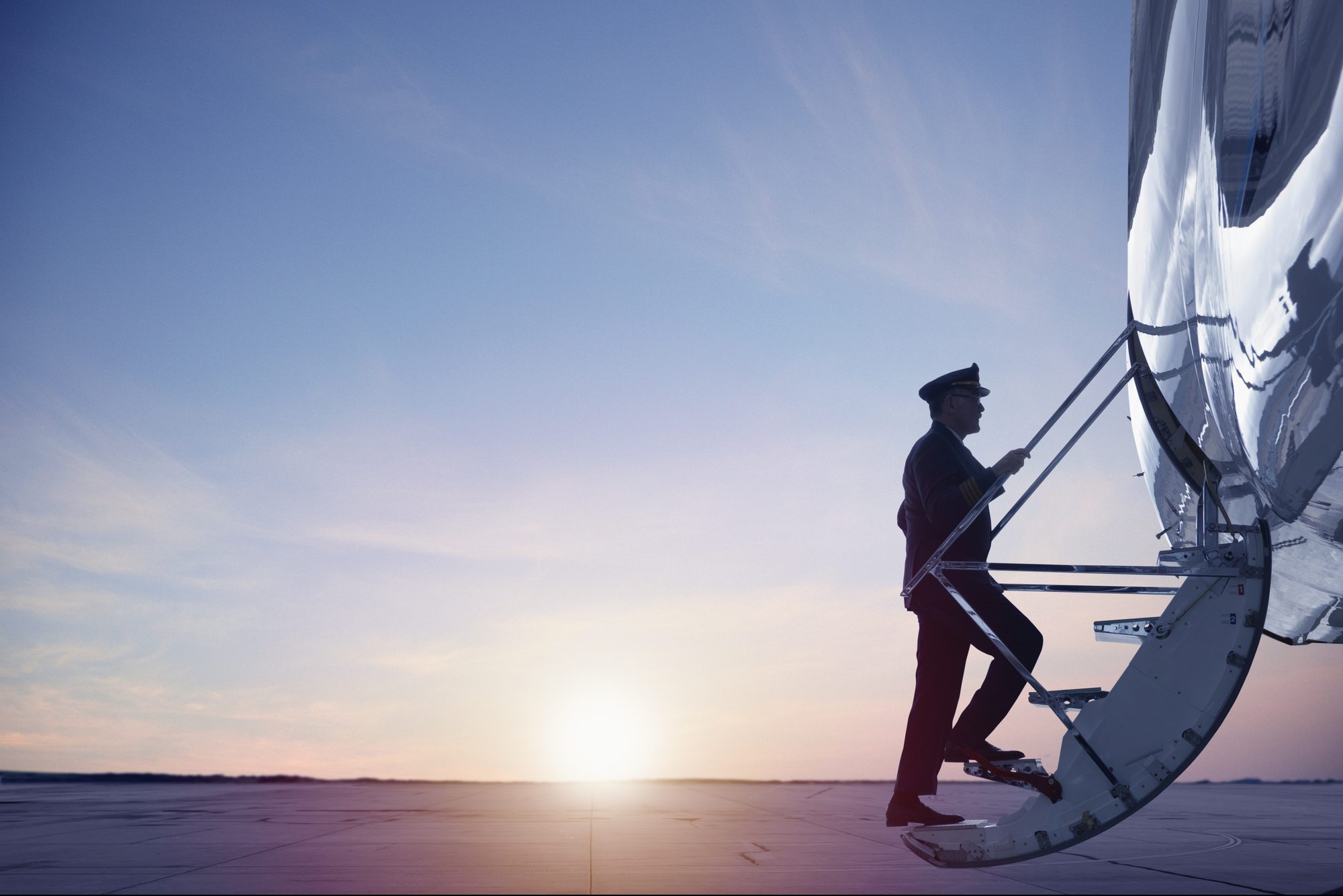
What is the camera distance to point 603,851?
6969 millimetres

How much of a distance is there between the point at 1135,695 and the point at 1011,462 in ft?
4.58

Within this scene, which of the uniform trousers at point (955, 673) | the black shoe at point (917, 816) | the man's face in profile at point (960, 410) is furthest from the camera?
the man's face in profile at point (960, 410)

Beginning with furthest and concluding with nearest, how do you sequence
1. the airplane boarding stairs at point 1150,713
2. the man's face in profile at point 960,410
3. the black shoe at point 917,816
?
the man's face in profile at point 960,410, the black shoe at point 917,816, the airplane boarding stairs at point 1150,713

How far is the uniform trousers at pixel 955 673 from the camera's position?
6074 millimetres

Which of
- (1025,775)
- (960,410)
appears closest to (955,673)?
(1025,775)

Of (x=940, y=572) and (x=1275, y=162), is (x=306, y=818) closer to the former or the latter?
(x=940, y=572)

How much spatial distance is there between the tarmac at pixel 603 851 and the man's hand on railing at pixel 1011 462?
6.85 feet

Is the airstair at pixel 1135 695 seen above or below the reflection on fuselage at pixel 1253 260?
below

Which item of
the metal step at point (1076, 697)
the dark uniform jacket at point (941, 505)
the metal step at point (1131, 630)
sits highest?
the dark uniform jacket at point (941, 505)

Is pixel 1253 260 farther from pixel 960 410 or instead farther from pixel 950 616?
pixel 950 616

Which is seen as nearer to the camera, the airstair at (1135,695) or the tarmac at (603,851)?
the tarmac at (603,851)

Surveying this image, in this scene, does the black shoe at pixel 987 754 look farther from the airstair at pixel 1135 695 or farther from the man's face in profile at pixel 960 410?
the man's face in profile at pixel 960 410

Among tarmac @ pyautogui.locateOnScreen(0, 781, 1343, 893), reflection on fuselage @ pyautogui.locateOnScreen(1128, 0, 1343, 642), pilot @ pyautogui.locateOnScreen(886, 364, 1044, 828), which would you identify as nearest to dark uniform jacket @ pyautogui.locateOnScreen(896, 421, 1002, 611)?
pilot @ pyautogui.locateOnScreen(886, 364, 1044, 828)

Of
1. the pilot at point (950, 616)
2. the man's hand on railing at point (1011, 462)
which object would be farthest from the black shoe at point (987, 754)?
the man's hand on railing at point (1011, 462)
